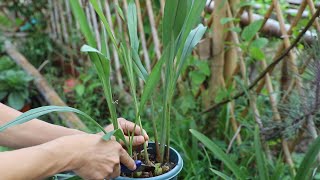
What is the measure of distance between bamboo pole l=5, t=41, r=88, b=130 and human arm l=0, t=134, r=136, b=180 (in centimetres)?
101

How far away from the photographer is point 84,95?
2281 millimetres

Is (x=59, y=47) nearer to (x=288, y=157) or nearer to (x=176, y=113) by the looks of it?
(x=176, y=113)

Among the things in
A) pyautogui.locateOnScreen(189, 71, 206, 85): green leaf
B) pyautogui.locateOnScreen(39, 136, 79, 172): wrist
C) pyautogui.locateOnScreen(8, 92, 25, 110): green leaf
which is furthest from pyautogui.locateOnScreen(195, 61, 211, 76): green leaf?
pyautogui.locateOnScreen(8, 92, 25, 110): green leaf

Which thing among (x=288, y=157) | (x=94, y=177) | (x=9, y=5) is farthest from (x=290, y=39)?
(x=9, y=5)

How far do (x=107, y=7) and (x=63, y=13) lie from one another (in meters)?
0.96

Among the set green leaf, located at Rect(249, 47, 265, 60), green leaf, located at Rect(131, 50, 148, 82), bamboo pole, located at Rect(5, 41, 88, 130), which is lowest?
bamboo pole, located at Rect(5, 41, 88, 130)

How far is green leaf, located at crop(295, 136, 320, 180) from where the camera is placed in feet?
3.18

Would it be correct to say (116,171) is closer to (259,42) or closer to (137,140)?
(137,140)

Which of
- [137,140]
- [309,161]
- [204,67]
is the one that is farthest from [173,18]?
[204,67]

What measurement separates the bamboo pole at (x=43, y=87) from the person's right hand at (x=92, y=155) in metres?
1.01

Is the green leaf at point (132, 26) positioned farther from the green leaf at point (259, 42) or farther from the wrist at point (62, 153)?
Answer: the green leaf at point (259, 42)

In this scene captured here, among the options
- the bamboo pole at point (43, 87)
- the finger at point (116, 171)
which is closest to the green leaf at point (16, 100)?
the bamboo pole at point (43, 87)

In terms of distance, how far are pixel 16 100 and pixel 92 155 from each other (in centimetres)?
168

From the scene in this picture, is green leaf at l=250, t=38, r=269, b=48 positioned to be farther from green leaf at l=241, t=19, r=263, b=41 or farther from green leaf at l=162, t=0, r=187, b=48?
green leaf at l=162, t=0, r=187, b=48
